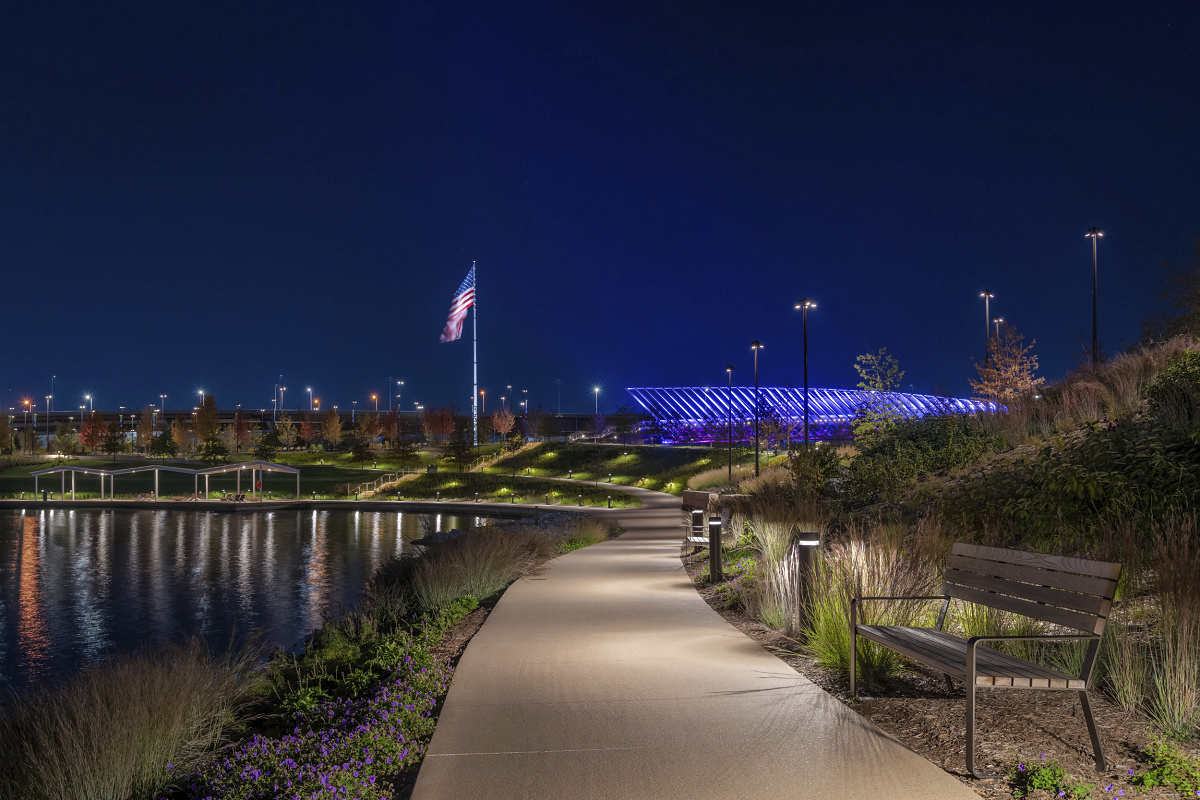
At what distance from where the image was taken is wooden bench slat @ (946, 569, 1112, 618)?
486 centimetres

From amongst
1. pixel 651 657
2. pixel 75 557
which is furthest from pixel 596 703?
pixel 75 557

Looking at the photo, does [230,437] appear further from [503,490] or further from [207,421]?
[503,490]

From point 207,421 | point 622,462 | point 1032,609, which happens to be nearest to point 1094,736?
point 1032,609

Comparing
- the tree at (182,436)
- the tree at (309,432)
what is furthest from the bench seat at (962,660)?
the tree at (182,436)

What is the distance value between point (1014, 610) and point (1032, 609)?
0.68ft

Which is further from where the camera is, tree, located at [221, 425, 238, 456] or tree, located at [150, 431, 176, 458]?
tree, located at [221, 425, 238, 456]

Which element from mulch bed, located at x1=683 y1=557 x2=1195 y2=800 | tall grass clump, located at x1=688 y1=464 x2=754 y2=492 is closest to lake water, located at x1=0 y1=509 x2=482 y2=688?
mulch bed, located at x1=683 y1=557 x2=1195 y2=800

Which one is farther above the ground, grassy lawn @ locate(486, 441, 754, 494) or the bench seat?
the bench seat

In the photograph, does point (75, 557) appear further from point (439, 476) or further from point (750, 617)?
point (439, 476)

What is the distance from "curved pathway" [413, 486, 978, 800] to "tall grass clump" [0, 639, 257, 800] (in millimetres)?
1767

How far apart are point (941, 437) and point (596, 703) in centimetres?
1518

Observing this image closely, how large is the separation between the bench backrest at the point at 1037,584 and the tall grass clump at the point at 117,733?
5.37 m

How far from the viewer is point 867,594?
716 cm

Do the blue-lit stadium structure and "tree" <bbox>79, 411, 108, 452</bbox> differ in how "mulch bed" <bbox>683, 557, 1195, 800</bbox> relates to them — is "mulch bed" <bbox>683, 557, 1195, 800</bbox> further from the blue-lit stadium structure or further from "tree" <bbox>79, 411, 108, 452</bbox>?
"tree" <bbox>79, 411, 108, 452</bbox>
